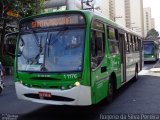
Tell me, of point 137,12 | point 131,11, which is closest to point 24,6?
point 131,11

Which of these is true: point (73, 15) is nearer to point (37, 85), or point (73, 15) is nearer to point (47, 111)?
point (37, 85)

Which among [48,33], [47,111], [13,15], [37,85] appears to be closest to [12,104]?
[47,111]

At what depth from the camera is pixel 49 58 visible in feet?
25.5

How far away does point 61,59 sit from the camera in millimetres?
7676

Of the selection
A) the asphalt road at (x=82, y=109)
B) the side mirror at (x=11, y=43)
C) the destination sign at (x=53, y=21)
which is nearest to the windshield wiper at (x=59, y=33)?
the destination sign at (x=53, y=21)

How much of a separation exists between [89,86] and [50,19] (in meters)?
2.05

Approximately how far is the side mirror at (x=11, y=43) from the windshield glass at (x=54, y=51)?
2.81ft

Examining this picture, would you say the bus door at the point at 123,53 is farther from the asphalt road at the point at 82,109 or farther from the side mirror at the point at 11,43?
the side mirror at the point at 11,43

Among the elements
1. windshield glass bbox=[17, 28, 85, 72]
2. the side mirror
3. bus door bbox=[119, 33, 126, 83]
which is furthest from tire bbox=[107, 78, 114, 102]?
the side mirror

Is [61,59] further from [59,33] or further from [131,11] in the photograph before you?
[131,11]

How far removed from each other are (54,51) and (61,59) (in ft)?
0.95

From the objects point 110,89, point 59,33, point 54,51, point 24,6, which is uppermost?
point 24,6

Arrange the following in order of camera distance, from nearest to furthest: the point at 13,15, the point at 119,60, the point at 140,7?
1. the point at 119,60
2. the point at 13,15
3. the point at 140,7

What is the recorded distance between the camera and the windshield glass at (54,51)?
300 inches
